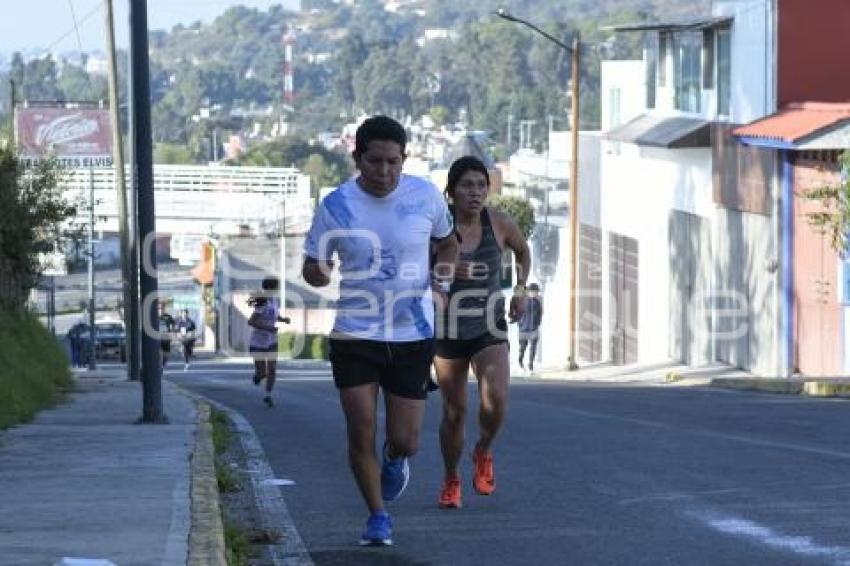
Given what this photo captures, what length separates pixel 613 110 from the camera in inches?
2333

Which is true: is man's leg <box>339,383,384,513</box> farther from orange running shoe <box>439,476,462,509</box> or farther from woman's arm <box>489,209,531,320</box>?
woman's arm <box>489,209,531,320</box>

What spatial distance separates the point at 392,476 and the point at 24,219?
1799 centimetres

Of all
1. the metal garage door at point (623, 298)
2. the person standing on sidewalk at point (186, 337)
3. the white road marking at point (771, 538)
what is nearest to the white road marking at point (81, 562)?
the white road marking at point (771, 538)

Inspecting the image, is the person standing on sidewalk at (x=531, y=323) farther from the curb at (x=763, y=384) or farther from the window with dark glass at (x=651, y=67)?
the window with dark glass at (x=651, y=67)

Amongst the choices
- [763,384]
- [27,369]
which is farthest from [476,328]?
[763,384]

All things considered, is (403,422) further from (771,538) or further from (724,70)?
(724,70)

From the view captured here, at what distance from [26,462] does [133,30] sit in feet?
18.2

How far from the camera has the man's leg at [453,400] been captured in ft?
36.6

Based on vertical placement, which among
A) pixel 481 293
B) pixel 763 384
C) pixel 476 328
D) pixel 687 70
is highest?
pixel 687 70

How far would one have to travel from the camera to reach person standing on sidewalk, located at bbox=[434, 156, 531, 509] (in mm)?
11086

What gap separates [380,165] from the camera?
9.34m

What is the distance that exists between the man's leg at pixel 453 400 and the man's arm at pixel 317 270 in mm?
1784

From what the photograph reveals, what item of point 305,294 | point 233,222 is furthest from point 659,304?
point 233,222

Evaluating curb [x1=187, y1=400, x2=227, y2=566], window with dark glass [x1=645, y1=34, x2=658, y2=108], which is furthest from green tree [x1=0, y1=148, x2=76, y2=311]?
window with dark glass [x1=645, y1=34, x2=658, y2=108]
